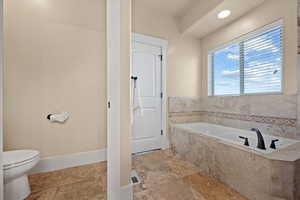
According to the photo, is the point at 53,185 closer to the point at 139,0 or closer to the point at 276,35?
the point at 139,0

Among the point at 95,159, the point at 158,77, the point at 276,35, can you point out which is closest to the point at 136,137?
the point at 95,159

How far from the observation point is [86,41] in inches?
79.2

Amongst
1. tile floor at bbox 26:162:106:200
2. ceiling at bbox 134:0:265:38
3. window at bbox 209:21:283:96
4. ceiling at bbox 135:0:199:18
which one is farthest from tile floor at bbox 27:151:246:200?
ceiling at bbox 135:0:199:18

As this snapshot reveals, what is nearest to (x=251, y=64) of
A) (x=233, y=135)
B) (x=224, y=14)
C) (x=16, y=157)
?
(x=224, y=14)

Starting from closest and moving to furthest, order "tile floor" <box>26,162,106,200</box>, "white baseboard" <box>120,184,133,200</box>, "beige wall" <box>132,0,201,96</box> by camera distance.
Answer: "white baseboard" <box>120,184,133,200</box> → "tile floor" <box>26,162,106,200</box> → "beige wall" <box>132,0,201,96</box>

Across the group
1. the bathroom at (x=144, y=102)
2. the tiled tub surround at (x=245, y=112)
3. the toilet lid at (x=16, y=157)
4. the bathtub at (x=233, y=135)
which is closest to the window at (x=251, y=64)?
the bathroom at (x=144, y=102)

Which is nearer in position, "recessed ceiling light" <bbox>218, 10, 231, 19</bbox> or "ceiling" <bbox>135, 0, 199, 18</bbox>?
"recessed ceiling light" <bbox>218, 10, 231, 19</bbox>

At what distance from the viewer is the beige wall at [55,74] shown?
5.39ft

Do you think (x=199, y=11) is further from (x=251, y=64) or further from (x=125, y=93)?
(x=125, y=93)

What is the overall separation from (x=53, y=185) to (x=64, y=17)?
2122 mm

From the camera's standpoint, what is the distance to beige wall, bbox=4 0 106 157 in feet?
5.39

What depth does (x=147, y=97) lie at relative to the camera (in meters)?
2.52

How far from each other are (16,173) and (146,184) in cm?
120

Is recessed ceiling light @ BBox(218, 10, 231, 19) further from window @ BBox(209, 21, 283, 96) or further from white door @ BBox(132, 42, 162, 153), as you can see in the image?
white door @ BBox(132, 42, 162, 153)
